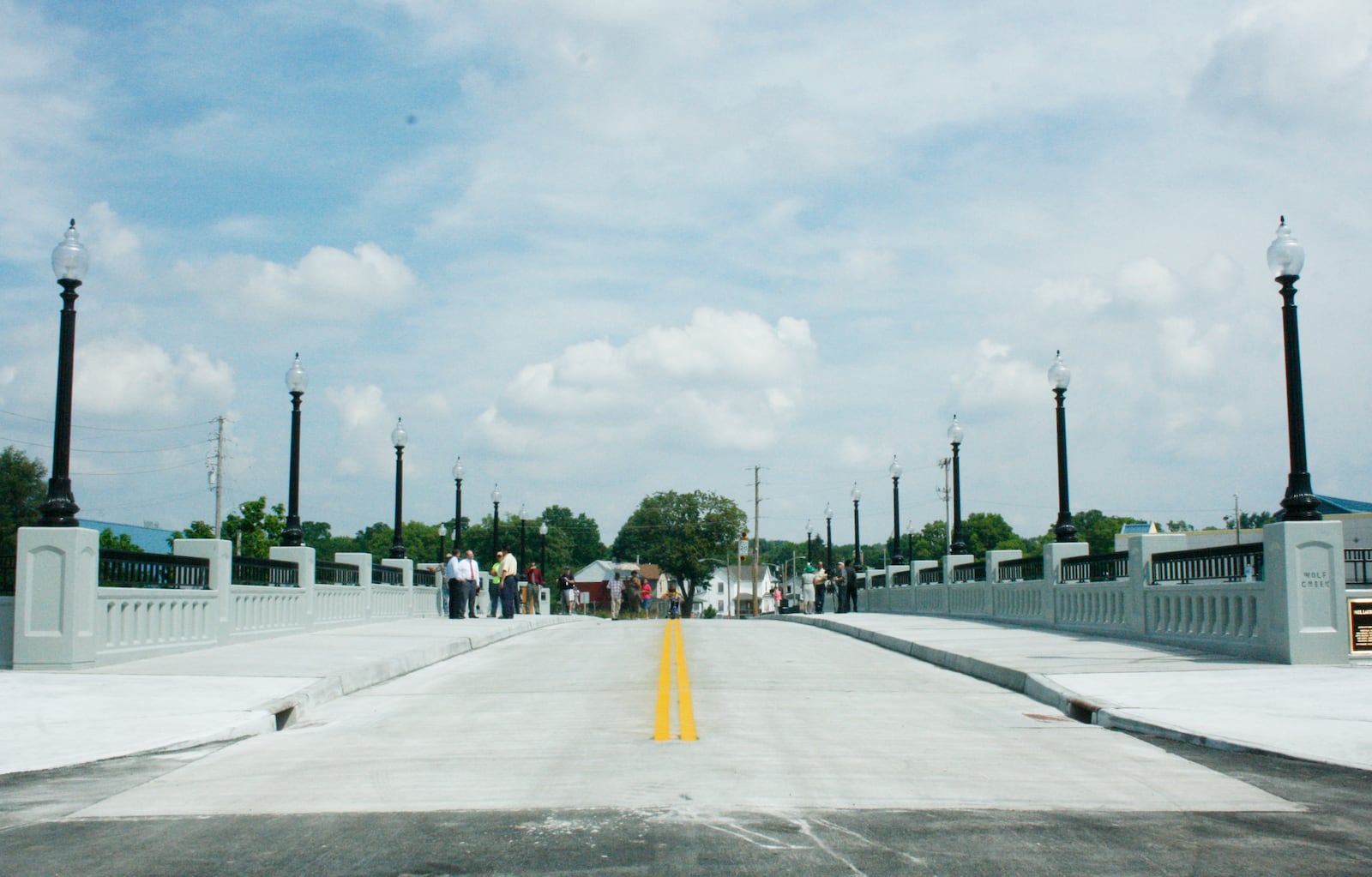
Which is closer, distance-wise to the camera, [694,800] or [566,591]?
[694,800]

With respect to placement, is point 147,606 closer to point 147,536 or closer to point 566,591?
point 566,591

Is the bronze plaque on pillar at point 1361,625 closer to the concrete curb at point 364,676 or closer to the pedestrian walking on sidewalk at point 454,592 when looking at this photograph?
the concrete curb at point 364,676

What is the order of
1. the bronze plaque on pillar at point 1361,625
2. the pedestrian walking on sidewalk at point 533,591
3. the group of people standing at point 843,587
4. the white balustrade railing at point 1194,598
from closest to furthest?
the white balustrade railing at point 1194,598
the bronze plaque on pillar at point 1361,625
the group of people standing at point 843,587
the pedestrian walking on sidewalk at point 533,591

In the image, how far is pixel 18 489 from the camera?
70.2 metres

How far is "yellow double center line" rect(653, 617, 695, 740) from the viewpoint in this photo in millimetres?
10312

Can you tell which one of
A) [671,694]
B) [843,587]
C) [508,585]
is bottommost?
[671,694]

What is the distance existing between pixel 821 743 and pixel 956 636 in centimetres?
1171

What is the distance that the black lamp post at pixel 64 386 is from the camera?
15.2 m

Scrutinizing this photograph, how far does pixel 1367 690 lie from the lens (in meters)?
12.3

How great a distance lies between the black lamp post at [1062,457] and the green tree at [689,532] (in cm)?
10822

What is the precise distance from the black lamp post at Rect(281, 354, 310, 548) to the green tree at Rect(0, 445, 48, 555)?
166 feet

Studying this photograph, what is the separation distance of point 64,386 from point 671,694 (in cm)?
856

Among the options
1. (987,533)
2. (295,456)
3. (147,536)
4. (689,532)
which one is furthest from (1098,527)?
(295,456)

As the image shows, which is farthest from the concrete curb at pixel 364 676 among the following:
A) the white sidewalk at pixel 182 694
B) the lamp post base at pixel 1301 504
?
the lamp post base at pixel 1301 504
